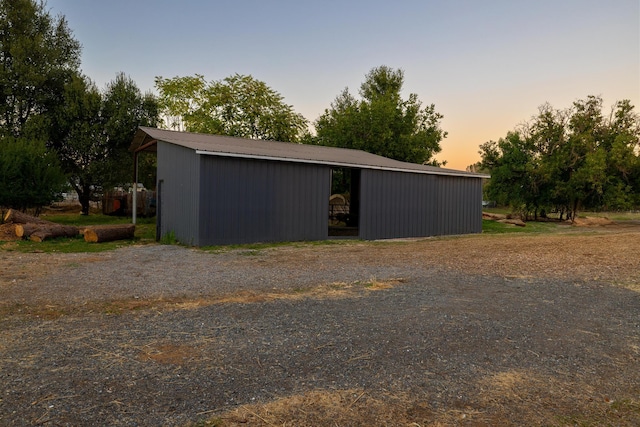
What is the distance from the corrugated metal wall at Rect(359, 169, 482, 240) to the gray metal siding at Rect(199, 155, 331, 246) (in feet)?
5.97

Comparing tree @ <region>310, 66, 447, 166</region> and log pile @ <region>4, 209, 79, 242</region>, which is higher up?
tree @ <region>310, 66, 447, 166</region>

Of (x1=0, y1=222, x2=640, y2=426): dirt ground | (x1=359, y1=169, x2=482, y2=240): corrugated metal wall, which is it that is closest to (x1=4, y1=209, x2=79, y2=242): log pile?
(x1=0, y1=222, x2=640, y2=426): dirt ground

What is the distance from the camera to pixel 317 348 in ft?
11.3

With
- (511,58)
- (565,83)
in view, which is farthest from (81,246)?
(565,83)

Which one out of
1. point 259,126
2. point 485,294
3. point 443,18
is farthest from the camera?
point 259,126

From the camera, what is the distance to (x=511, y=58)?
1499cm

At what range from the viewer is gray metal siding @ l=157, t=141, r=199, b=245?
10.9 m

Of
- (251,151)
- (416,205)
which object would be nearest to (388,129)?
(416,205)

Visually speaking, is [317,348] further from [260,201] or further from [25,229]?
[25,229]

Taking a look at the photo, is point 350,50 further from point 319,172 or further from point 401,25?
point 319,172

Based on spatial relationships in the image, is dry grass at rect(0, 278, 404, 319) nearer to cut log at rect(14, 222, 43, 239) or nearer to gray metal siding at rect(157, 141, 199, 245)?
gray metal siding at rect(157, 141, 199, 245)

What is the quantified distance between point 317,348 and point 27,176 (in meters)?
16.7

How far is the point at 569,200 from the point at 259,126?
2103cm

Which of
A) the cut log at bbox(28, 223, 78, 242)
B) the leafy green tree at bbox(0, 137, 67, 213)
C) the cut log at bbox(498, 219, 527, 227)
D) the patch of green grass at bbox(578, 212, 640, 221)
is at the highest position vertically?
the leafy green tree at bbox(0, 137, 67, 213)
